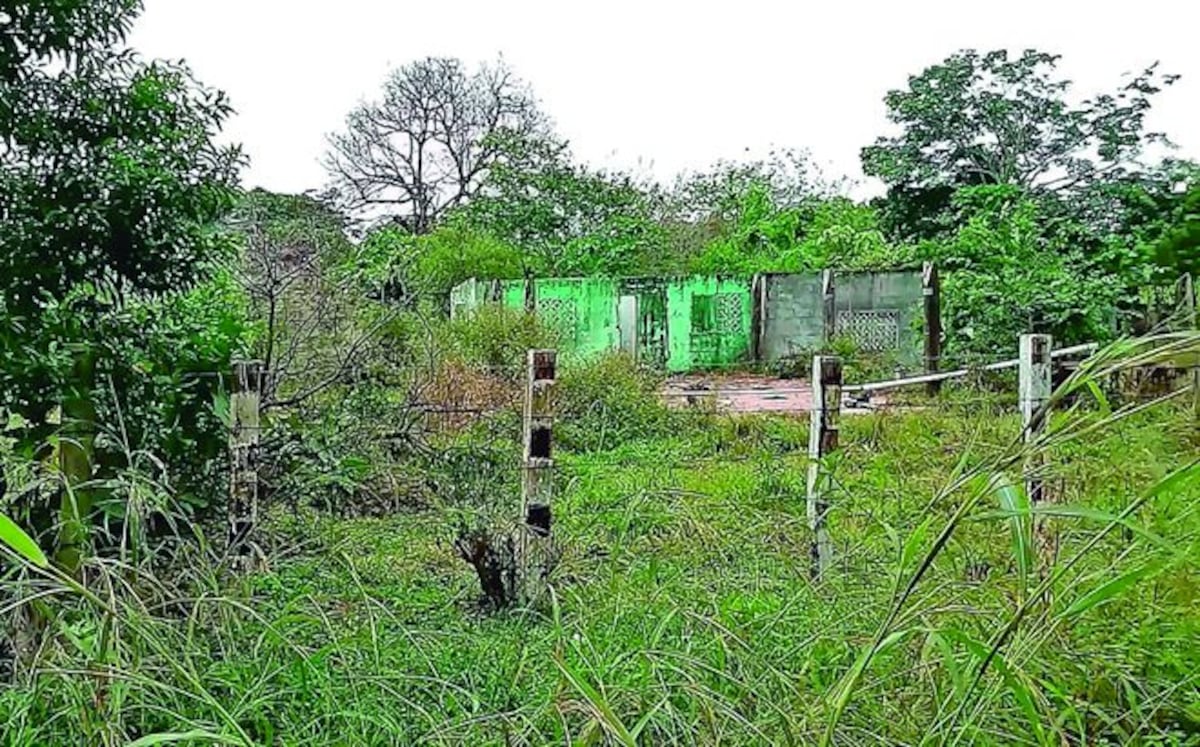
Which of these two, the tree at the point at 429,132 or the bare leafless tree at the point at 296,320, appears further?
the tree at the point at 429,132

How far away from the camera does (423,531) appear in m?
3.80

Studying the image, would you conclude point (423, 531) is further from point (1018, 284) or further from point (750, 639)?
point (1018, 284)

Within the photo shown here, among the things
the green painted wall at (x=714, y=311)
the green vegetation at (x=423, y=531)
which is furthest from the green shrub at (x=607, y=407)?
the green painted wall at (x=714, y=311)

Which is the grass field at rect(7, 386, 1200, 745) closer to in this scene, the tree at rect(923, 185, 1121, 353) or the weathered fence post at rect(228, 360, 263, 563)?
the weathered fence post at rect(228, 360, 263, 563)

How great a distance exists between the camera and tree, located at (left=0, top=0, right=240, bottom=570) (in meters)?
2.51

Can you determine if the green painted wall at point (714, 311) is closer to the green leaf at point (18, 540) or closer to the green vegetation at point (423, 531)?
the green vegetation at point (423, 531)

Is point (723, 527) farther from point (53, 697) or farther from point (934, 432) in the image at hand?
point (934, 432)


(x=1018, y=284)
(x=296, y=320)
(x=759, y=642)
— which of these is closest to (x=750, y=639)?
(x=759, y=642)

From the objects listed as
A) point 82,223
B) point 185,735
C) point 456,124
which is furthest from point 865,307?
point 185,735

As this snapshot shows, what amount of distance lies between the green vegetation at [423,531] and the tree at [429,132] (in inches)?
429

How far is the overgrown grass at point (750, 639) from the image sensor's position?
41.2 inches

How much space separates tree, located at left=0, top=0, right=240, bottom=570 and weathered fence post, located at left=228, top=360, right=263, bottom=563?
0.40 meters

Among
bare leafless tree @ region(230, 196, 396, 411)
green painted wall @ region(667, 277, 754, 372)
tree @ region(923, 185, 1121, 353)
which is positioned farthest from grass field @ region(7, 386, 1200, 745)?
green painted wall @ region(667, 277, 754, 372)

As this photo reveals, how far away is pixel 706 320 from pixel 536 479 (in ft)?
38.1
